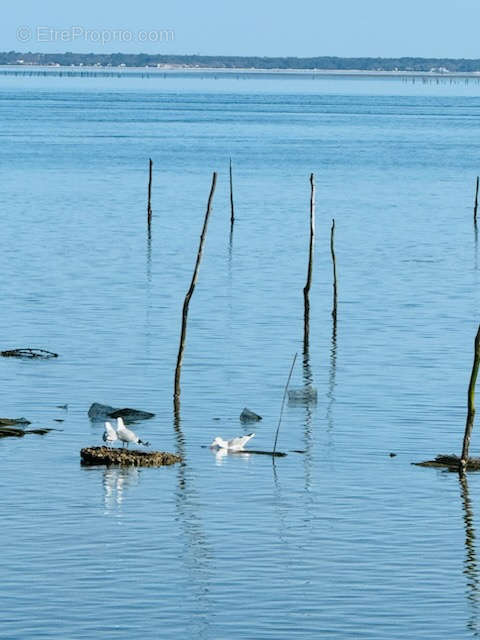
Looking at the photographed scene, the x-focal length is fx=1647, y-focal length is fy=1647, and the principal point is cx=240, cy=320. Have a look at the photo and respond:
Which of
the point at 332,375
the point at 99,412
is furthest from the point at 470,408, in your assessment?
the point at 332,375

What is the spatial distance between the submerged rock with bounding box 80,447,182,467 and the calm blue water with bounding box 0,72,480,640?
279 millimetres

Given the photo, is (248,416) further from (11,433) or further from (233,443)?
(11,433)

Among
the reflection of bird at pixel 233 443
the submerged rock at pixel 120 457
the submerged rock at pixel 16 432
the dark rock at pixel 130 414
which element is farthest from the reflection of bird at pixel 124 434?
the dark rock at pixel 130 414

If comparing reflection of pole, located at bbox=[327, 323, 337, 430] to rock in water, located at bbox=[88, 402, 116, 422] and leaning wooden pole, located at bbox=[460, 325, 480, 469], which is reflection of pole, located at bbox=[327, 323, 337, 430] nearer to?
rock in water, located at bbox=[88, 402, 116, 422]

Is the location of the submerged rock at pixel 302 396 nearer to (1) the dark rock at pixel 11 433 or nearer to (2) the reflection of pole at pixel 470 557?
(1) the dark rock at pixel 11 433

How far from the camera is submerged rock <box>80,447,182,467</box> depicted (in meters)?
27.1

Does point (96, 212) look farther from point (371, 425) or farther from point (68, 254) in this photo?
point (371, 425)

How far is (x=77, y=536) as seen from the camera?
22.6m

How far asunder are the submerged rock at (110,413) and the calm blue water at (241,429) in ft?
1.07

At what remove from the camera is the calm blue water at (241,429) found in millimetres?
20078

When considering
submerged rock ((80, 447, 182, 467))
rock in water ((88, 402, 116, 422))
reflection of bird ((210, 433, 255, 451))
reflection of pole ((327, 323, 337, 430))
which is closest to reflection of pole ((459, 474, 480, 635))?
reflection of bird ((210, 433, 255, 451))

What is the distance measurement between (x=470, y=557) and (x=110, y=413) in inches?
417

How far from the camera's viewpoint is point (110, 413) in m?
31.1

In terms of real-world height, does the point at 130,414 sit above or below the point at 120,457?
below
